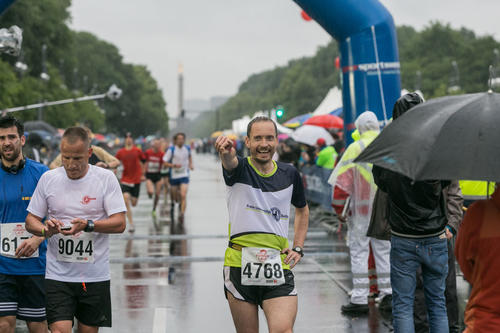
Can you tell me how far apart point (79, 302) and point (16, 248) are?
2.42ft

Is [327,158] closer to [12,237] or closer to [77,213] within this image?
[12,237]

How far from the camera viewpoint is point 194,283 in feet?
31.6

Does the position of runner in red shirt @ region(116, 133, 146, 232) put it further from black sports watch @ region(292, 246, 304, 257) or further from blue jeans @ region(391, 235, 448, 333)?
black sports watch @ region(292, 246, 304, 257)

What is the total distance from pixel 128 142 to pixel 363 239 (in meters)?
9.63

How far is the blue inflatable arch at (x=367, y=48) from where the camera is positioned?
1168 cm

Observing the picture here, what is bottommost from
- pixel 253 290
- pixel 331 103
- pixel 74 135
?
pixel 253 290

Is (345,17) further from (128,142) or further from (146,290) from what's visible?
(128,142)

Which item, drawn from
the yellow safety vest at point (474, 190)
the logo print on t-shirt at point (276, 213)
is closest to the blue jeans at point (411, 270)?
the logo print on t-shirt at point (276, 213)

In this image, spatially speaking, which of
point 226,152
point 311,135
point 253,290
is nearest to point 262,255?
point 253,290

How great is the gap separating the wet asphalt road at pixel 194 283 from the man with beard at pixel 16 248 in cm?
191

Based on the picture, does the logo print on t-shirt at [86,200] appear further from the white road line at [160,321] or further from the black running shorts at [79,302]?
the white road line at [160,321]

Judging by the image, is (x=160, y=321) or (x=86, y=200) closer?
(x=86, y=200)

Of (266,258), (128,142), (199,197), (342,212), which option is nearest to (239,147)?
(199,197)

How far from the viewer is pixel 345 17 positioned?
1169cm
